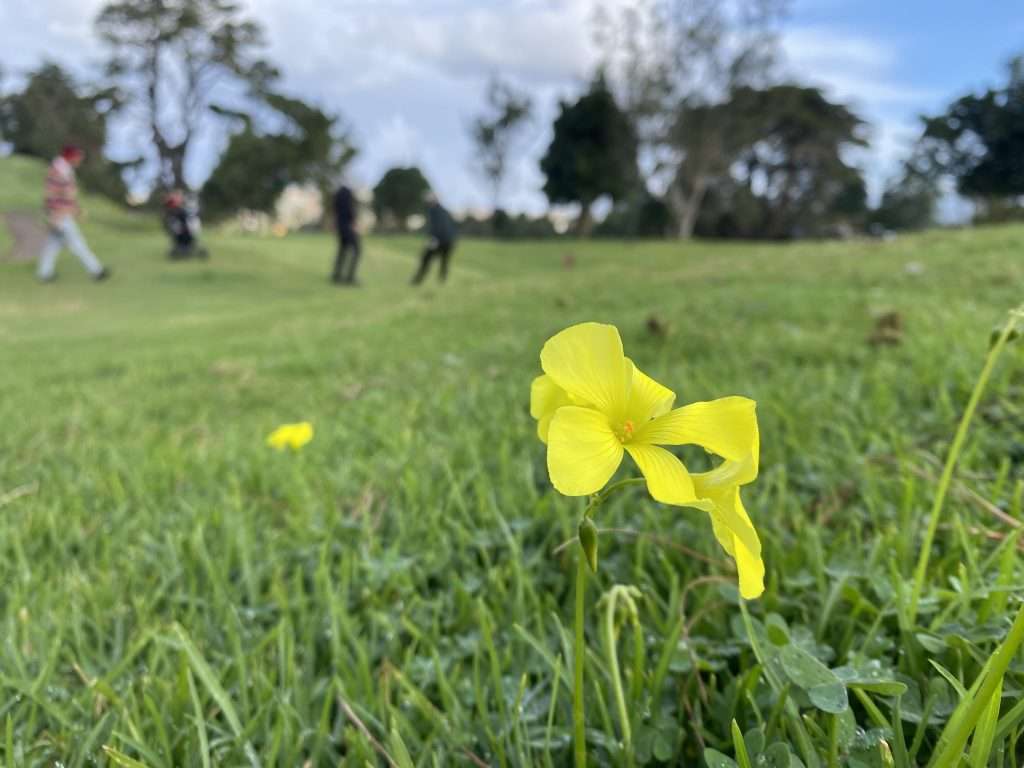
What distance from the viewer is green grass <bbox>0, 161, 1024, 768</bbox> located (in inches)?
26.3

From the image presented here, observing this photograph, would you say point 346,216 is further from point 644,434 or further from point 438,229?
point 644,434

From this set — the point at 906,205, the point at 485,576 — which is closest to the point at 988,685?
the point at 485,576

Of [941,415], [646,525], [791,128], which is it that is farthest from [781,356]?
[791,128]

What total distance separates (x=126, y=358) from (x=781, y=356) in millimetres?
4087

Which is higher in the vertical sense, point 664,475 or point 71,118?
point 71,118

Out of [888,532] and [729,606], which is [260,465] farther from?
[888,532]

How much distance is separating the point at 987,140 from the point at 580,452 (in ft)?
114

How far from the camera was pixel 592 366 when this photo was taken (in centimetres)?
45

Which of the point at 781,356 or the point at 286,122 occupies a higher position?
the point at 286,122

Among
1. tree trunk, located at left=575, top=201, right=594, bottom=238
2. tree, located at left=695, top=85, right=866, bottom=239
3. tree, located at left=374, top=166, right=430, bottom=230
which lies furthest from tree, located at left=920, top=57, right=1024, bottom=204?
tree, located at left=374, top=166, right=430, bottom=230

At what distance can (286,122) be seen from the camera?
25266 mm

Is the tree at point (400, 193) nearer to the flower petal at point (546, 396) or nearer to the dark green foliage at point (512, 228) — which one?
the dark green foliage at point (512, 228)

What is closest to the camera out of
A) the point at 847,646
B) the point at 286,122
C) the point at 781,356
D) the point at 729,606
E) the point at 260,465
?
the point at 847,646

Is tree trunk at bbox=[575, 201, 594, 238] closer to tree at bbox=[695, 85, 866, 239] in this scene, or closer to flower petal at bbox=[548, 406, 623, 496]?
tree at bbox=[695, 85, 866, 239]
